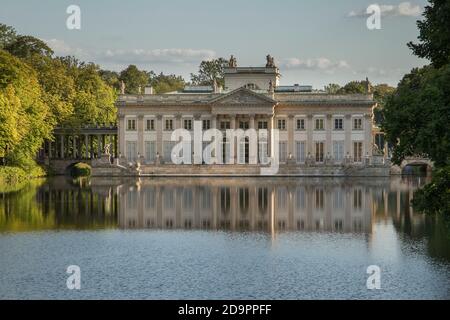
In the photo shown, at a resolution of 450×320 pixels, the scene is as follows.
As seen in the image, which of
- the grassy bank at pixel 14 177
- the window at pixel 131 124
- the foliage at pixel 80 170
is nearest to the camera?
the grassy bank at pixel 14 177

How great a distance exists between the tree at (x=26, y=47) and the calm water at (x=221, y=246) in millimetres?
47594

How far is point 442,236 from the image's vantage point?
3175 cm

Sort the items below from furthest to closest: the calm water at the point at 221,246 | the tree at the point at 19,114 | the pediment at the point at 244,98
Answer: the pediment at the point at 244,98 → the tree at the point at 19,114 → the calm water at the point at 221,246

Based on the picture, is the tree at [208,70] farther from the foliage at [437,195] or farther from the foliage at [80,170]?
the foliage at [437,195]

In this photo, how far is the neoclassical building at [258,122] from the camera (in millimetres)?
82438

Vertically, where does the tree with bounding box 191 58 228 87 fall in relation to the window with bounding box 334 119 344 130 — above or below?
above

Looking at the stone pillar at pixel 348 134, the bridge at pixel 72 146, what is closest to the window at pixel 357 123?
the stone pillar at pixel 348 134

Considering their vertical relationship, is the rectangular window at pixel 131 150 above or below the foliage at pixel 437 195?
above

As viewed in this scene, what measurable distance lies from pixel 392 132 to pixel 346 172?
163 ft

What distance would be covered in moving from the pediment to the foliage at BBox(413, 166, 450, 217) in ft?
186

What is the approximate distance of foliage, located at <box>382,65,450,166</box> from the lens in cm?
2472

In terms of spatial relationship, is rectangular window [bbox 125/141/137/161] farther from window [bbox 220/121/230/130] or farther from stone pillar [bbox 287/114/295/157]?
stone pillar [bbox 287/114/295/157]

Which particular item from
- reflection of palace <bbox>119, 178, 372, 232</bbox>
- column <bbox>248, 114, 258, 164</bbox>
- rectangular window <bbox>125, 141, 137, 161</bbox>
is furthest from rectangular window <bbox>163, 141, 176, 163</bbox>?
reflection of palace <bbox>119, 178, 372, 232</bbox>

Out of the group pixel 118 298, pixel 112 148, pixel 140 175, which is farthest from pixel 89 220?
pixel 112 148
